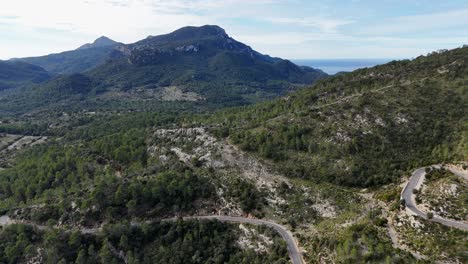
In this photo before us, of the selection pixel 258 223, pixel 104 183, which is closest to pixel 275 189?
pixel 258 223

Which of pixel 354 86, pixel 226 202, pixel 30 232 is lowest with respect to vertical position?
pixel 30 232

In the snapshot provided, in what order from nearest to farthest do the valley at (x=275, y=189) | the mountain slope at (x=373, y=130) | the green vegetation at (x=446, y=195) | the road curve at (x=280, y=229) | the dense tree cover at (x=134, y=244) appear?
the green vegetation at (x=446, y=195) < the valley at (x=275, y=189) < the road curve at (x=280, y=229) < the dense tree cover at (x=134, y=244) < the mountain slope at (x=373, y=130)

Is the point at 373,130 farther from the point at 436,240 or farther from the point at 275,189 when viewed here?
the point at 436,240

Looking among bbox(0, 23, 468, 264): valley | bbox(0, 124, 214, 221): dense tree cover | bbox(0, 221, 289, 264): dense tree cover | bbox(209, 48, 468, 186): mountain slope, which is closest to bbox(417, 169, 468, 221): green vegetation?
bbox(0, 23, 468, 264): valley

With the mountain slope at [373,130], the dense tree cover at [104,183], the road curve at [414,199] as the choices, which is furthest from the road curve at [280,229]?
the road curve at [414,199]

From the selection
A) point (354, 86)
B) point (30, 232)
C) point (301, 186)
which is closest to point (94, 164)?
point (30, 232)

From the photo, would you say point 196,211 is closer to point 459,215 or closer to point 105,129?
point 459,215

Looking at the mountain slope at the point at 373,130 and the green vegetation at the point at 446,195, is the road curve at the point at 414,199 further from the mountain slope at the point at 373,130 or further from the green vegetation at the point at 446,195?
the mountain slope at the point at 373,130
